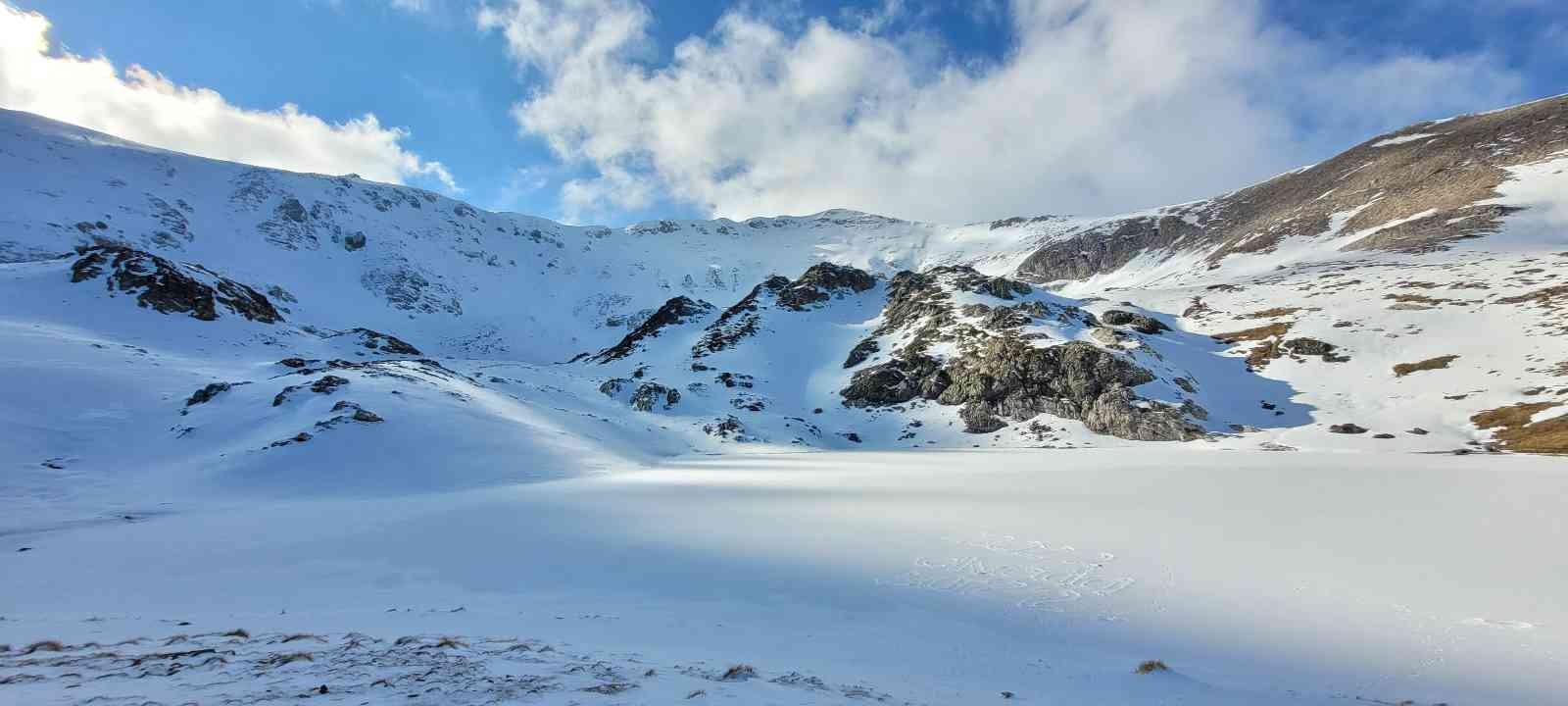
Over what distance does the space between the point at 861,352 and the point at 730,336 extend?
1784 cm

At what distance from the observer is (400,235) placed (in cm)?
12938

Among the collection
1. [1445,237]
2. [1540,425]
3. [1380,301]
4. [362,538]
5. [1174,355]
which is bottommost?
[362,538]

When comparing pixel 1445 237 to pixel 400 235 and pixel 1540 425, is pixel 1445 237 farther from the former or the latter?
pixel 400 235

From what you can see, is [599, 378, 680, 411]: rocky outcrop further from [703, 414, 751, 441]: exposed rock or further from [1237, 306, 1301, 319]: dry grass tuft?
[1237, 306, 1301, 319]: dry grass tuft

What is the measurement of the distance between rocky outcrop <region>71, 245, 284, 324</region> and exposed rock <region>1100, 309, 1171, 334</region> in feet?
280

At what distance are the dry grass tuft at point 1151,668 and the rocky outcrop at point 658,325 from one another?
244ft

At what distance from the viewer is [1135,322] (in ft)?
201

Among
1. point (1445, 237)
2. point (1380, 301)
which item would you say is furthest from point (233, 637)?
point (1445, 237)

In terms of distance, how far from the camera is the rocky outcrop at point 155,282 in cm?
4453

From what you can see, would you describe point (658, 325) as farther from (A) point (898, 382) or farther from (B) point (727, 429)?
(A) point (898, 382)

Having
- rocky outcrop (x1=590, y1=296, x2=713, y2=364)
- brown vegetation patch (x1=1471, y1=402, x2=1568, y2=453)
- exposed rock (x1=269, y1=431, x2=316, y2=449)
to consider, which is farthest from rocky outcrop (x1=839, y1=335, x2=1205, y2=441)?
exposed rock (x1=269, y1=431, x2=316, y2=449)

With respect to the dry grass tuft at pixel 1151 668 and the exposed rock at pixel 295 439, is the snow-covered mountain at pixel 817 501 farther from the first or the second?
the exposed rock at pixel 295 439

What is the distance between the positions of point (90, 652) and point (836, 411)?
52687 mm

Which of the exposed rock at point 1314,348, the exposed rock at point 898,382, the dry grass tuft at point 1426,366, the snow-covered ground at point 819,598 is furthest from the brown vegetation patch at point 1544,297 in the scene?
the snow-covered ground at point 819,598
